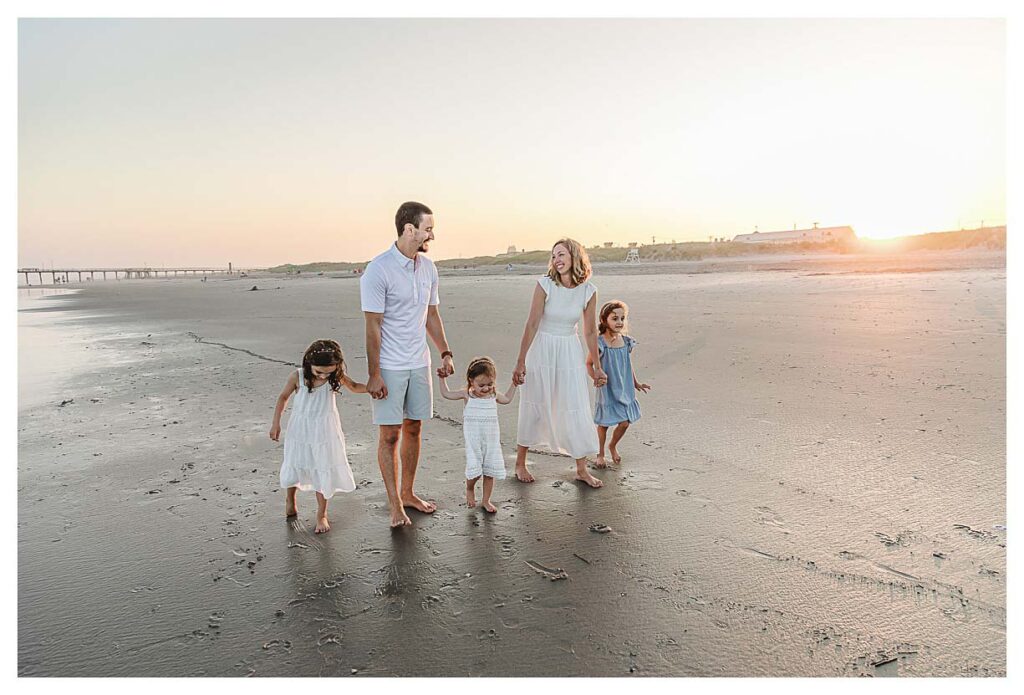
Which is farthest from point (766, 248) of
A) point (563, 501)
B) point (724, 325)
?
point (563, 501)

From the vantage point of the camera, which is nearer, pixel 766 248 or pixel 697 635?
pixel 697 635

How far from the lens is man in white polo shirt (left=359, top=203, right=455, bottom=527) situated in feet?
15.0

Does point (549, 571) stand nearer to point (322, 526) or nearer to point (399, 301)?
point (322, 526)

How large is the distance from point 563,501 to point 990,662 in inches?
105

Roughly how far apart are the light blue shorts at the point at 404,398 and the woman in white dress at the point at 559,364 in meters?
0.84

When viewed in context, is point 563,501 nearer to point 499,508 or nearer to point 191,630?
point 499,508

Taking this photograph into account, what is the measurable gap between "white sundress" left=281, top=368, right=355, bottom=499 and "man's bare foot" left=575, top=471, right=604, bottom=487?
183 cm

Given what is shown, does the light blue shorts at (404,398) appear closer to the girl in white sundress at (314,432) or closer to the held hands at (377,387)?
the held hands at (377,387)

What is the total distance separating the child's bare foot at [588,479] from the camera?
202 inches

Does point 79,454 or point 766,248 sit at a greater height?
point 766,248

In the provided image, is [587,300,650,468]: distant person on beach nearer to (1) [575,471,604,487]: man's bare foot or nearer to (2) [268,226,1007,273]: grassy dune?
(1) [575,471,604,487]: man's bare foot

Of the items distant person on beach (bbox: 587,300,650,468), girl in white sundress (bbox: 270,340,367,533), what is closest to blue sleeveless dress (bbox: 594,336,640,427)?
distant person on beach (bbox: 587,300,650,468)

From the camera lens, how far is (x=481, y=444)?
475 centimetres

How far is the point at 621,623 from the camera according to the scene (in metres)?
3.22
